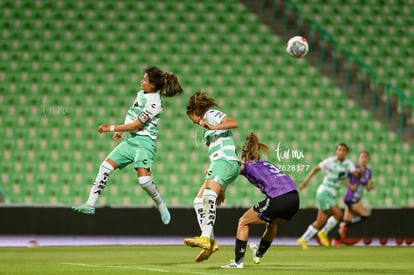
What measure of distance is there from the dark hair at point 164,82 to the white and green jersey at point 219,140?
841mm

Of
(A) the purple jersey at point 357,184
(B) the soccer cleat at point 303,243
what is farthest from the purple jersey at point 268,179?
(A) the purple jersey at point 357,184

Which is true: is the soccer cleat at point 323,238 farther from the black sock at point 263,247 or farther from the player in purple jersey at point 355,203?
the black sock at point 263,247

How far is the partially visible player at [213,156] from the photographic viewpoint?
32.8ft

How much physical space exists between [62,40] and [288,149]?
5.97 m

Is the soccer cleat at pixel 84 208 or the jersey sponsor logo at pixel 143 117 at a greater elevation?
the jersey sponsor logo at pixel 143 117

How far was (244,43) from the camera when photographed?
21.4m

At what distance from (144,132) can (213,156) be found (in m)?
1.23

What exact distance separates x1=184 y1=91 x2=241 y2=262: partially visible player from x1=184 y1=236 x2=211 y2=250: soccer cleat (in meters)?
0.11

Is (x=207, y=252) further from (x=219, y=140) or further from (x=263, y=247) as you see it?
(x=219, y=140)

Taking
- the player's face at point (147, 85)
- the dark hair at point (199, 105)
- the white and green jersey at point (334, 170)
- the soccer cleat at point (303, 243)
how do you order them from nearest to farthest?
the dark hair at point (199, 105) < the player's face at point (147, 85) < the soccer cleat at point (303, 243) < the white and green jersey at point (334, 170)

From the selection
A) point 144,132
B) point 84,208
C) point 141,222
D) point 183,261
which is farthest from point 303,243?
point 84,208

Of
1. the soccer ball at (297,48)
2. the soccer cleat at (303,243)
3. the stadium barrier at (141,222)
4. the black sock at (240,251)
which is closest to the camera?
the black sock at (240,251)

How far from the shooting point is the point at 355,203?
57.8ft

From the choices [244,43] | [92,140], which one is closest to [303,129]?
[244,43]
